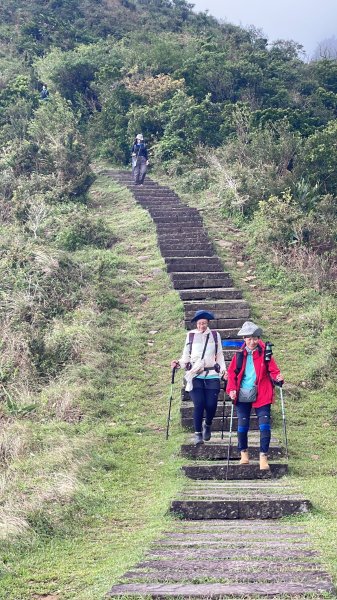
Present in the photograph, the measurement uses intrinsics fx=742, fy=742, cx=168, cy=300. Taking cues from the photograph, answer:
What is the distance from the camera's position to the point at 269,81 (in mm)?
28422

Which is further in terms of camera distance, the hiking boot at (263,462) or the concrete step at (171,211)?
the concrete step at (171,211)

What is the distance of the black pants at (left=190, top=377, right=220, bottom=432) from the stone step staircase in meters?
0.32

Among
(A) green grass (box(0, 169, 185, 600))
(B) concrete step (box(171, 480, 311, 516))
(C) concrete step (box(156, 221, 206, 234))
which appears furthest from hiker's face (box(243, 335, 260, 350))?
(C) concrete step (box(156, 221, 206, 234))

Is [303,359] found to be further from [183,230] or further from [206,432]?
[183,230]

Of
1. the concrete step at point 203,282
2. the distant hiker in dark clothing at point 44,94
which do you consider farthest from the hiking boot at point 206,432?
the distant hiker in dark clothing at point 44,94

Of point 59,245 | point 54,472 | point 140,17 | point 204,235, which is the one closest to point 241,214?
point 204,235

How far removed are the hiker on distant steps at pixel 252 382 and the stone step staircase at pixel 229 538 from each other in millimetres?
470

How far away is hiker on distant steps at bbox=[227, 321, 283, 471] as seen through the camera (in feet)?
26.0

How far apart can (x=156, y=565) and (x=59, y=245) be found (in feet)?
35.8

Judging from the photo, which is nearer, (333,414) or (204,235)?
(333,414)

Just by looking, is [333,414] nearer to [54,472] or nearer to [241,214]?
[54,472]

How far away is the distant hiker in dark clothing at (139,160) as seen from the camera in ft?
66.5

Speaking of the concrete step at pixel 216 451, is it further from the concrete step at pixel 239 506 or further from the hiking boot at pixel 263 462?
the concrete step at pixel 239 506

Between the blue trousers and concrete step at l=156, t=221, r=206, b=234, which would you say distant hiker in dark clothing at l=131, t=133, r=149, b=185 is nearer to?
concrete step at l=156, t=221, r=206, b=234
